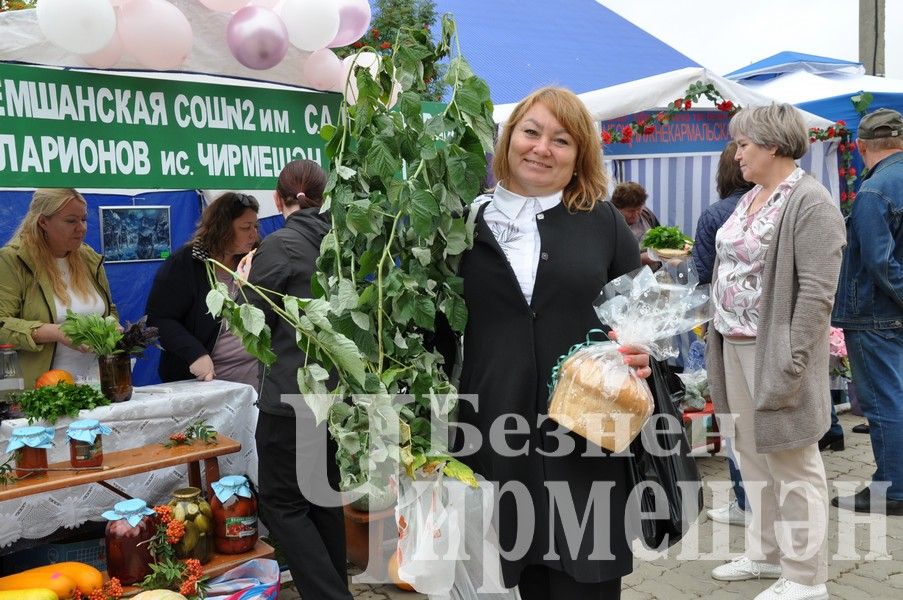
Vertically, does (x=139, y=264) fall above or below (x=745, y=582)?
above

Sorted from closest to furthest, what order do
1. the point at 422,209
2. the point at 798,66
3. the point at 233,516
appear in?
the point at 422,209 < the point at 233,516 < the point at 798,66

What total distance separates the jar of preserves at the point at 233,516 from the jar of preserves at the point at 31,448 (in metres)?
0.68

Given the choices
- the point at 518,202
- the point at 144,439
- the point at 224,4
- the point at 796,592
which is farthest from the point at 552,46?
the point at 518,202

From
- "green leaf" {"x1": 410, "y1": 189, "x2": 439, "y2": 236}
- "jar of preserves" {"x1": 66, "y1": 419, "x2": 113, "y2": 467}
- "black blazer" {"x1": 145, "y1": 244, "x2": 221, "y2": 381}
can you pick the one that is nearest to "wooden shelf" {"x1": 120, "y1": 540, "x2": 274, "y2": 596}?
"jar of preserves" {"x1": 66, "y1": 419, "x2": 113, "y2": 467}

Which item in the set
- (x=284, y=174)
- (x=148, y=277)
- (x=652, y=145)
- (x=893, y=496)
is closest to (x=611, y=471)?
(x=284, y=174)

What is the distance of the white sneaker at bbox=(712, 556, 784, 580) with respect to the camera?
11.5 ft

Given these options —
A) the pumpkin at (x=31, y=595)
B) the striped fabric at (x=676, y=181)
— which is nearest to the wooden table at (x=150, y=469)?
the pumpkin at (x=31, y=595)

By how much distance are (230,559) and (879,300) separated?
3543 millimetres

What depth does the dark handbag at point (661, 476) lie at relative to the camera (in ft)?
6.75

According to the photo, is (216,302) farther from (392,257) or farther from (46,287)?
(46,287)

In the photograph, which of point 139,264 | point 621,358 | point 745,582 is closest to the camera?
point 621,358

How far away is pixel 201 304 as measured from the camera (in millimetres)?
4016

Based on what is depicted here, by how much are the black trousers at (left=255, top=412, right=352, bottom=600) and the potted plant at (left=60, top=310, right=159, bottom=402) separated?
72cm

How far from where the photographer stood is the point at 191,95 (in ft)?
10.7
